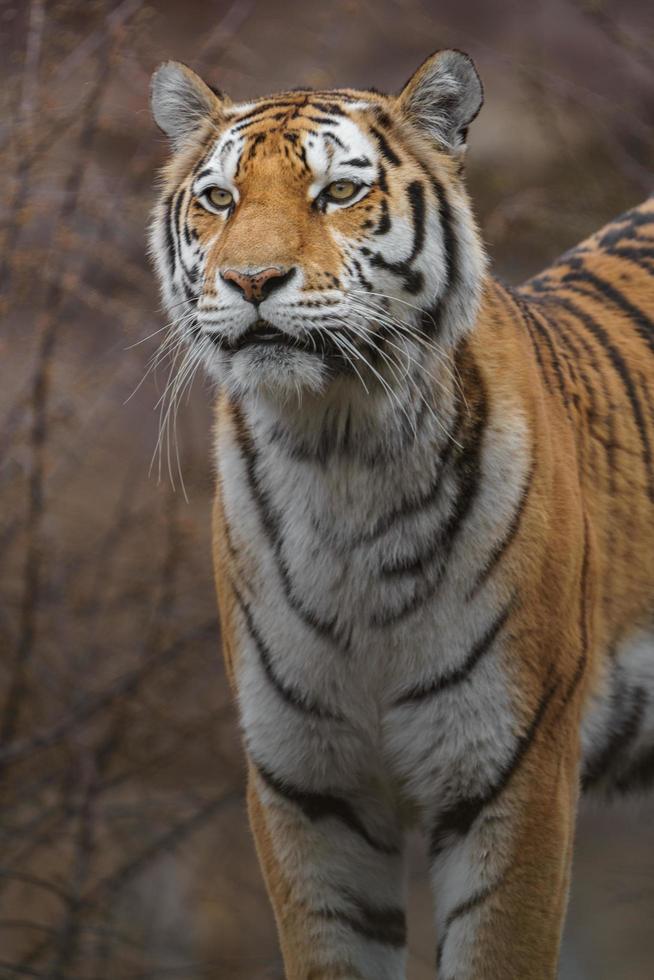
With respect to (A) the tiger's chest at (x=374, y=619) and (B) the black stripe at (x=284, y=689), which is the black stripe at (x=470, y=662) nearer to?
(A) the tiger's chest at (x=374, y=619)

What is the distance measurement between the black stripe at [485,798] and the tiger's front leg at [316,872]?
6.7 inches

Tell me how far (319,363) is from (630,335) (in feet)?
3.43

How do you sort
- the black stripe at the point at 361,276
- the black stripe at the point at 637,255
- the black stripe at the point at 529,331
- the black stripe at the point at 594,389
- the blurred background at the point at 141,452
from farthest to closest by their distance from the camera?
1. the blurred background at the point at 141,452
2. the black stripe at the point at 637,255
3. the black stripe at the point at 594,389
4. the black stripe at the point at 529,331
5. the black stripe at the point at 361,276

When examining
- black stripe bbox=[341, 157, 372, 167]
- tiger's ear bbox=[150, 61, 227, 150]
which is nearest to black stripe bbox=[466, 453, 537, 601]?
black stripe bbox=[341, 157, 372, 167]

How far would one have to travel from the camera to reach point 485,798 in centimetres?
221

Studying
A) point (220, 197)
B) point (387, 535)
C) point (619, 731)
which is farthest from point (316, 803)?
point (220, 197)

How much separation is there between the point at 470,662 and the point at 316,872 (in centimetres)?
47

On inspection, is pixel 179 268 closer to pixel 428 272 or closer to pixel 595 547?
pixel 428 272

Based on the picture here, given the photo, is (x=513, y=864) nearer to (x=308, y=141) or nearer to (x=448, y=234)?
(x=448, y=234)

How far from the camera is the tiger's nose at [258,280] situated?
188 cm

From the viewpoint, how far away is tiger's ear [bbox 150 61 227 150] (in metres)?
2.37

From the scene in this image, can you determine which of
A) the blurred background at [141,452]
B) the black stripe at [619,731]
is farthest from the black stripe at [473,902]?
the blurred background at [141,452]

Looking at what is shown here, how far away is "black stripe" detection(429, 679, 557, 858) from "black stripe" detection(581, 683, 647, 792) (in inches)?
12.6

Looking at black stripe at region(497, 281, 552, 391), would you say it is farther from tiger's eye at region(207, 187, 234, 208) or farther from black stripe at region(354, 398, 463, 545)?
tiger's eye at region(207, 187, 234, 208)
